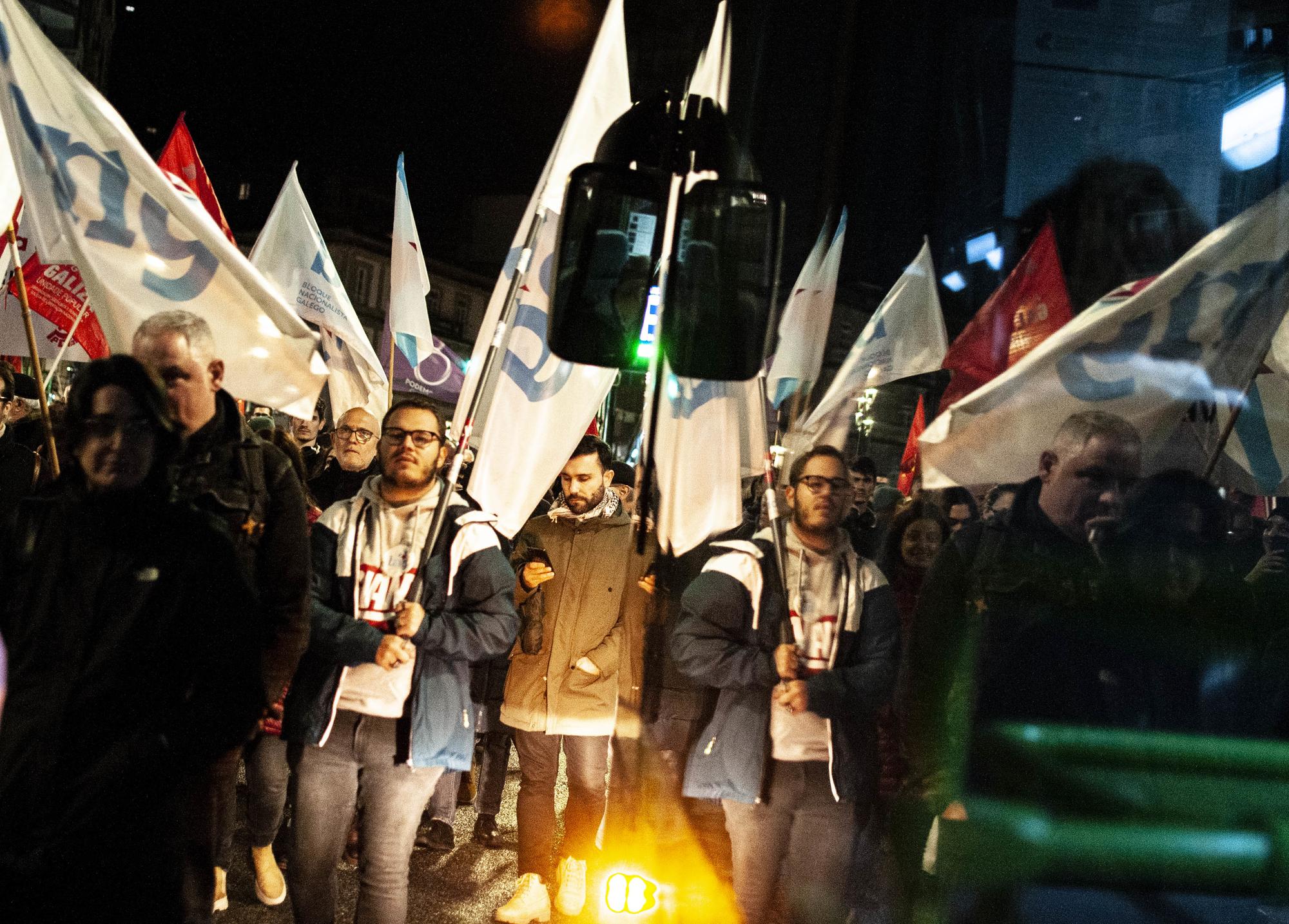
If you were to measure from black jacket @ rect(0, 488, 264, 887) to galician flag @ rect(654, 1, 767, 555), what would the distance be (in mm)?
1209

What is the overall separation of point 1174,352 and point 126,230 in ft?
13.1

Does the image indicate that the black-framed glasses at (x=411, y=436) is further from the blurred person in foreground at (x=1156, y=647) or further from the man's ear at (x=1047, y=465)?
the blurred person in foreground at (x=1156, y=647)

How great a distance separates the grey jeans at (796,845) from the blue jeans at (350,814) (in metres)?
1.26

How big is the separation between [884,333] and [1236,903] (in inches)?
42.7

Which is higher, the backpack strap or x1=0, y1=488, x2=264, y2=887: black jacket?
the backpack strap

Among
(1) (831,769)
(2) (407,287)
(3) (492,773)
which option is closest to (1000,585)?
(1) (831,769)

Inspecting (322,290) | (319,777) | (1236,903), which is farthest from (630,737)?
(322,290)

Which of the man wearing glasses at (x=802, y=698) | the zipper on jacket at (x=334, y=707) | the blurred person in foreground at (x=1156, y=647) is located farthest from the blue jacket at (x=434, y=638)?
the blurred person in foreground at (x=1156, y=647)

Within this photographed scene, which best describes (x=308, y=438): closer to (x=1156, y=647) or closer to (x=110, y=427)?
(x=110, y=427)

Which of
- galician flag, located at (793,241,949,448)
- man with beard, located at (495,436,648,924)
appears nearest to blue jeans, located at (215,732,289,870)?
man with beard, located at (495,436,648,924)

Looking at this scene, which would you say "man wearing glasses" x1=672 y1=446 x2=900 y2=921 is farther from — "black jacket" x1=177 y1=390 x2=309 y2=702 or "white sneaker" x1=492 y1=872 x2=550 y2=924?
"white sneaker" x1=492 y1=872 x2=550 y2=924

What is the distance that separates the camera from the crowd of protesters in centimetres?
187

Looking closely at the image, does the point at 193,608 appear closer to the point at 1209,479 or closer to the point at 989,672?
the point at 989,672

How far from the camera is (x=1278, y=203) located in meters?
2.07
